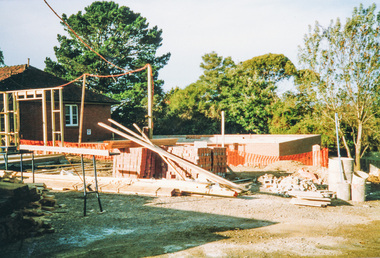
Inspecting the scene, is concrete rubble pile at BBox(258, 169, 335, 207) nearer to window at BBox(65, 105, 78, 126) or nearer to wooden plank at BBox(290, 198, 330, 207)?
wooden plank at BBox(290, 198, 330, 207)

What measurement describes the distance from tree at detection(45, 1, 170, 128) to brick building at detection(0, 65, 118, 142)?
6512 mm

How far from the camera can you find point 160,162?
14.3 m

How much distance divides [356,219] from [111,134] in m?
27.9

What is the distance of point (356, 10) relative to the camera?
72.1ft

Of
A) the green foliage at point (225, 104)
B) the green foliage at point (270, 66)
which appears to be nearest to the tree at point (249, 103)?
the green foliage at point (225, 104)

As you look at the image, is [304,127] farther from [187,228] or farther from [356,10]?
[187,228]

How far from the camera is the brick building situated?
25.5 m

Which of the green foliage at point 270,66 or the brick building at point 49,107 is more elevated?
the green foliage at point 270,66

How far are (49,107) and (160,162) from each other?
16.4 metres

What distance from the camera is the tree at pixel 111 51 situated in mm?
38188

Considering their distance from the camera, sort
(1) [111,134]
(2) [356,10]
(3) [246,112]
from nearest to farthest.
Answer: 1. (2) [356,10]
2. (1) [111,134]
3. (3) [246,112]

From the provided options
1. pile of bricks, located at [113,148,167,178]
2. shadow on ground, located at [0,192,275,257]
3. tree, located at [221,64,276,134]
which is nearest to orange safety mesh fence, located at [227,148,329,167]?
pile of bricks, located at [113,148,167,178]

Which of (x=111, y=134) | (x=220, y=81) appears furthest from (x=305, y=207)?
(x=220, y=81)

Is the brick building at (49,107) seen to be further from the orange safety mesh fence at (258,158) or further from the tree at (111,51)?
the orange safety mesh fence at (258,158)
